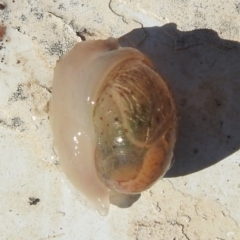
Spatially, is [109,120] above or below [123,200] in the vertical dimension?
above

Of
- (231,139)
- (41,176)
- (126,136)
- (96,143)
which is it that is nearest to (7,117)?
(41,176)

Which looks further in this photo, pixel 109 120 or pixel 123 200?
pixel 123 200

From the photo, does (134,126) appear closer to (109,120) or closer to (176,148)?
(109,120)

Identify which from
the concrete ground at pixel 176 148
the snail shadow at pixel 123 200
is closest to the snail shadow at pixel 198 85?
the concrete ground at pixel 176 148

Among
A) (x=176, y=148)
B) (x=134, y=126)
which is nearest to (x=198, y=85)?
(x=176, y=148)

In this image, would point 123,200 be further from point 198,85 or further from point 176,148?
point 198,85

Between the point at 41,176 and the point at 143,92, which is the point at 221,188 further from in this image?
the point at 41,176

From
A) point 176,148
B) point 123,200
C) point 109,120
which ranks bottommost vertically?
point 123,200

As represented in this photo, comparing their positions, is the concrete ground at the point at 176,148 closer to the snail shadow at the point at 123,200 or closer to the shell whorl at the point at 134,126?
the snail shadow at the point at 123,200
